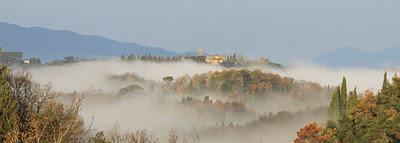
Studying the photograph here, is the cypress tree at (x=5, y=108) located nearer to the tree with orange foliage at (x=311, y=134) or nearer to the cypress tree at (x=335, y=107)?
the tree with orange foliage at (x=311, y=134)

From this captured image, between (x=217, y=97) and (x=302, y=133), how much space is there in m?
139

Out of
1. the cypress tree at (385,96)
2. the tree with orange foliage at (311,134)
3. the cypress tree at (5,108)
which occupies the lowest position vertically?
the tree with orange foliage at (311,134)

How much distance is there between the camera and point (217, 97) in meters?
195

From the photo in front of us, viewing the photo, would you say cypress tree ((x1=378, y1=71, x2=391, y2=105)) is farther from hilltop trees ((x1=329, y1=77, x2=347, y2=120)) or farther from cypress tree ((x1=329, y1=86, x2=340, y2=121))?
hilltop trees ((x1=329, y1=77, x2=347, y2=120))

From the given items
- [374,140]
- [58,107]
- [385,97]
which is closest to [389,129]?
[374,140]

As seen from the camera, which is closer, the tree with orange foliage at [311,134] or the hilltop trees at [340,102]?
the tree with orange foliage at [311,134]

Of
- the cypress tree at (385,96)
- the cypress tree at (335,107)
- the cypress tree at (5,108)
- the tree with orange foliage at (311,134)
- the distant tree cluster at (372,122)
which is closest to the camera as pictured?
the cypress tree at (5,108)

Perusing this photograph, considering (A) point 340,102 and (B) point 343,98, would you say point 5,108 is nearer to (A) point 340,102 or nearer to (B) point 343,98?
(A) point 340,102

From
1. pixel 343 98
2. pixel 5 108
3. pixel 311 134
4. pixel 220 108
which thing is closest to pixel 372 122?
pixel 311 134

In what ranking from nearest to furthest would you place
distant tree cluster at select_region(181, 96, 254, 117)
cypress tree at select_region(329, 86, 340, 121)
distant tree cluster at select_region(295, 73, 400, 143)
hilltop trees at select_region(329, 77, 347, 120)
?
1. distant tree cluster at select_region(295, 73, 400, 143)
2. cypress tree at select_region(329, 86, 340, 121)
3. hilltop trees at select_region(329, 77, 347, 120)
4. distant tree cluster at select_region(181, 96, 254, 117)

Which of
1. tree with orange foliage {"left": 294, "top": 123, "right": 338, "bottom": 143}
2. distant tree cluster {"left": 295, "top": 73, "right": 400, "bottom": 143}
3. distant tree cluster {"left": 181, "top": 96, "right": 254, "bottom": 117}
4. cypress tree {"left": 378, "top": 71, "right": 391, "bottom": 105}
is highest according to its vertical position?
cypress tree {"left": 378, "top": 71, "right": 391, "bottom": 105}

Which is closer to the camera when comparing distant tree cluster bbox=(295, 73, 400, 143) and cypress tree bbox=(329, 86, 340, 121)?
distant tree cluster bbox=(295, 73, 400, 143)

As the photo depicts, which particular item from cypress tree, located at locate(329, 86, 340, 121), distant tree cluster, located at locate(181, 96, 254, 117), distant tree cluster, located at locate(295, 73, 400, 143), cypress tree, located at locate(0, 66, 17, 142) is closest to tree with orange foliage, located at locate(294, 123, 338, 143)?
distant tree cluster, located at locate(295, 73, 400, 143)

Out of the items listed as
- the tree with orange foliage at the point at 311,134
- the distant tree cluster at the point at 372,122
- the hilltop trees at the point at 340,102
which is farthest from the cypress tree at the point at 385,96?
the hilltop trees at the point at 340,102
